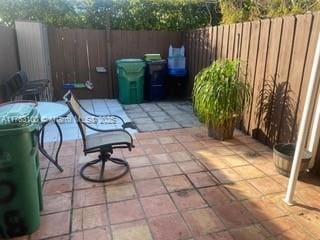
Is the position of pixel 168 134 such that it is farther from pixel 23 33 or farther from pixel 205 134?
pixel 23 33

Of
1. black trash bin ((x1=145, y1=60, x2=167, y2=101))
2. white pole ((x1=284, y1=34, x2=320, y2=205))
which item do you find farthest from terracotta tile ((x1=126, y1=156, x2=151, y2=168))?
black trash bin ((x1=145, y1=60, x2=167, y2=101))

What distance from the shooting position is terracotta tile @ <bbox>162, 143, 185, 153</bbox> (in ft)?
12.0

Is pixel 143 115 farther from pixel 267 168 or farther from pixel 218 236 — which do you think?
pixel 218 236

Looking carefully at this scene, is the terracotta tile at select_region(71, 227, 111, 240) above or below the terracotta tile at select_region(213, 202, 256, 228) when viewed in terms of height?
below

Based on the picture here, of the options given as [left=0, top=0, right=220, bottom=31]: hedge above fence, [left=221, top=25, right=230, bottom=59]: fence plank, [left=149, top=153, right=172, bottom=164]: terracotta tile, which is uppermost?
[left=0, top=0, right=220, bottom=31]: hedge above fence

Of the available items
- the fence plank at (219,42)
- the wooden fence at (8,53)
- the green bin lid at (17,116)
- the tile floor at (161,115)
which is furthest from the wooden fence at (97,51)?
the green bin lid at (17,116)

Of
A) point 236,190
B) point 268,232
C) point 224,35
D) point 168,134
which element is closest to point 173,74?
point 224,35

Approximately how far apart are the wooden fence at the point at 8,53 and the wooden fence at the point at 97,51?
110 centimetres

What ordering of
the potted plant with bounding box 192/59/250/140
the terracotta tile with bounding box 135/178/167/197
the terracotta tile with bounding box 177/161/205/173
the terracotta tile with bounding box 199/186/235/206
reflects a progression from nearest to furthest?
the terracotta tile with bounding box 199/186/235/206 < the terracotta tile with bounding box 135/178/167/197 < the terracotta tile with bounding box 177/161/205/173 < the potted plant with bounding box 192/59/250/140

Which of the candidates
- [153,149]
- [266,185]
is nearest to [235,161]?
[266,185]

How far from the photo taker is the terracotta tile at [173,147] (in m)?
3.65

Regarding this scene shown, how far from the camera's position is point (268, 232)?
209cm

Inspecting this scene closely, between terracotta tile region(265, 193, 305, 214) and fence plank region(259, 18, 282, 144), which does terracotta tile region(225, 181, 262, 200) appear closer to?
terracotta tile region(265, 193, 305, 214)

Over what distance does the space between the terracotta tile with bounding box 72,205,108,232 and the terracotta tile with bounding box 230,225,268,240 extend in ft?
3.45
